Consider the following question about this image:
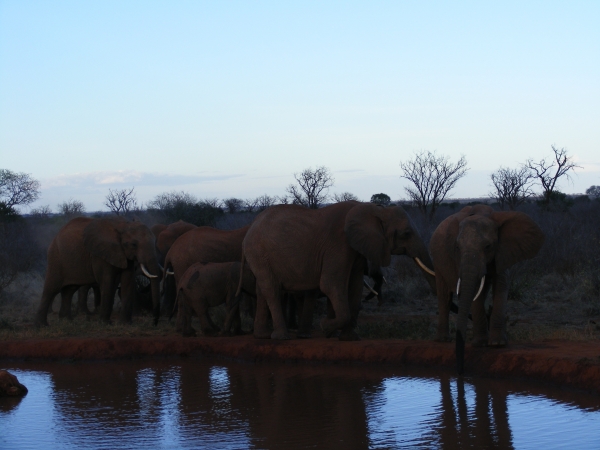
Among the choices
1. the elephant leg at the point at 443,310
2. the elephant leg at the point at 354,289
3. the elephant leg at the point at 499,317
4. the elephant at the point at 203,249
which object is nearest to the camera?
Result: the elephant leg at the point at 499,317

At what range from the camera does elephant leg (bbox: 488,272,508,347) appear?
9.93m

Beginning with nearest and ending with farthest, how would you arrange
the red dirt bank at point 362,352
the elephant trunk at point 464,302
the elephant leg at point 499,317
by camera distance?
1. the red dirt bank at point 362,352
2. the elephant trunk at point 464,302
3. the elephant leg at point 499,317

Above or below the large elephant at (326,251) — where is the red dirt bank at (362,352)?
below

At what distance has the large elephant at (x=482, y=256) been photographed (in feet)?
31.2

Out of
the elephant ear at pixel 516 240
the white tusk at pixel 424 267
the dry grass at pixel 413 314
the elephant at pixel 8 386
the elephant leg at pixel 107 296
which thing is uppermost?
the elephant ear at pixel 516 240

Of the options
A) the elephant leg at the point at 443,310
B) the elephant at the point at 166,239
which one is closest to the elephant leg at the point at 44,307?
the elephant at the point at 166,239

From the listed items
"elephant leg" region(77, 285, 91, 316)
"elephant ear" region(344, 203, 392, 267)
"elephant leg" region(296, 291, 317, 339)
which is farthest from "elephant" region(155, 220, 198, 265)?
"elephant ear" region(344, 203, 392, 267)

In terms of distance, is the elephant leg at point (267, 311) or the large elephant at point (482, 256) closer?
the large elephant at point (482, 256)

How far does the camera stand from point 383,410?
8.19m

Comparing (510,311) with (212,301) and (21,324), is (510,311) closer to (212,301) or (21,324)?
(212,301)

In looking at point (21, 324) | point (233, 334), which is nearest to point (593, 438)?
point (233, 334)

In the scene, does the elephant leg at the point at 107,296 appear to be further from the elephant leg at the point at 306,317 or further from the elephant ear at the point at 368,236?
the elephant ear at the point at 368,236

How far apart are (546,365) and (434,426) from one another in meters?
2.27

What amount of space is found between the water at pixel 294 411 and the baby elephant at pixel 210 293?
1978 mm
